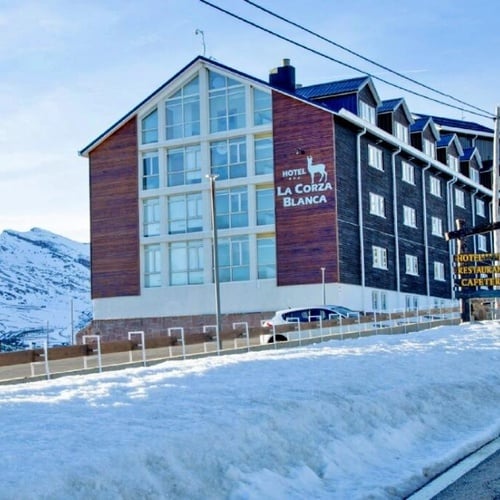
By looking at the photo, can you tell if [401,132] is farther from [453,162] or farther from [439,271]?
[453,162]

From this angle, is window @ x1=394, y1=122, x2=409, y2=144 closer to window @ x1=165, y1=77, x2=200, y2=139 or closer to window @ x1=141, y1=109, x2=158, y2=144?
window @ x1=165, y1=77, x2=200, y2=139

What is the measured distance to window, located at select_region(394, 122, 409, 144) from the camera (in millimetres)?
50750

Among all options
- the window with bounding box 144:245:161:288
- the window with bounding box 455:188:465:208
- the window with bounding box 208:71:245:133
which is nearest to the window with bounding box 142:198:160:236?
the window with bounding box 144:245:161:288

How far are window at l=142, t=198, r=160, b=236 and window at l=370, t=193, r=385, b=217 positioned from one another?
11350 mm

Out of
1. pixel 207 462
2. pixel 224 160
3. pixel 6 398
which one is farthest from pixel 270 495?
pixel 224 160

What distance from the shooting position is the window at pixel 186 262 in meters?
46.8

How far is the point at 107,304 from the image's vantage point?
4856 cm

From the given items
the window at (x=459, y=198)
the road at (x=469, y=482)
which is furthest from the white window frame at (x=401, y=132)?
the road at (x=469, y=482)

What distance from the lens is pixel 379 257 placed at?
47.0 m

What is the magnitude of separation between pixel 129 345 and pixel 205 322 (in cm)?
2169

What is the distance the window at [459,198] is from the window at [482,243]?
4.05m

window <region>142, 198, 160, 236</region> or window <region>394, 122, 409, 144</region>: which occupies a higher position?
window <region>394, 122, 409, 144</region>

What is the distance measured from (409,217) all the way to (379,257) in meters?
5.67

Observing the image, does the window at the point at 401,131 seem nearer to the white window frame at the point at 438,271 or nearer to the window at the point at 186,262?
the white window frame at the point at 438,271
